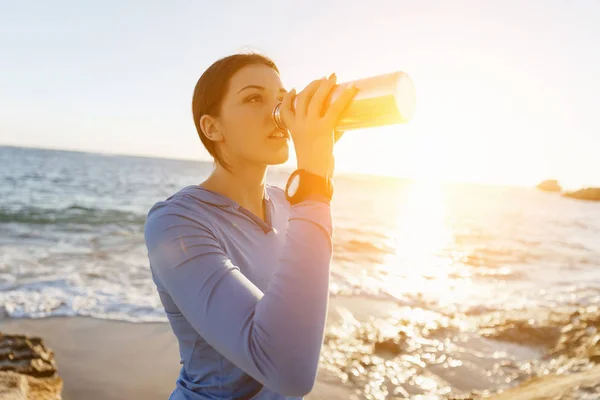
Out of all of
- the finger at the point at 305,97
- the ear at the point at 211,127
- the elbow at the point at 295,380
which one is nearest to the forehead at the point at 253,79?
the ear at the point at 211,127

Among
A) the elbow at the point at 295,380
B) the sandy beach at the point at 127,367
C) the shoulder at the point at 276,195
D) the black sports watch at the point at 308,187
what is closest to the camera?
the elbow at the point at 295,380

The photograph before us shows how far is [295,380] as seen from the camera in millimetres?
1074

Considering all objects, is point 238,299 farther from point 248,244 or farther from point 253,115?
point 253,115

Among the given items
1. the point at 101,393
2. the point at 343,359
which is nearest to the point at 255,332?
the point at 101,393

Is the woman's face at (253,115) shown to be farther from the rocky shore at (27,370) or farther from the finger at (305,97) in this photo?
the rocky shore at (27,370)

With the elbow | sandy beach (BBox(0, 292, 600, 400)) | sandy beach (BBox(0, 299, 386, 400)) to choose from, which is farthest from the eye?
sandy beach (BBox(0, 299, 386, 400))

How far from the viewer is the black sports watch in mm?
1216

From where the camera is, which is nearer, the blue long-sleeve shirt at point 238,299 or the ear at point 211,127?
the blue long-sleeve shirt at point 238,299

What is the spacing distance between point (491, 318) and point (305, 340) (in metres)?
7.08

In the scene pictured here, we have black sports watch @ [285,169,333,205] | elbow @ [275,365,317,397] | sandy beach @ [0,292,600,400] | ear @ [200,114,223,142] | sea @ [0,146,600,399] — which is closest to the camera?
elbow @ [275,365,317,397]

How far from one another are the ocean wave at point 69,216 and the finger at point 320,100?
51.3 ft

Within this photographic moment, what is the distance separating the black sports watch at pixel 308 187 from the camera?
1.22 meters

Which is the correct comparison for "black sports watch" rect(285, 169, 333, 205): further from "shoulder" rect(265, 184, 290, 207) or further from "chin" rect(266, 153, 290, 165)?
"shoulder" rect(265, 184, 290, 207)

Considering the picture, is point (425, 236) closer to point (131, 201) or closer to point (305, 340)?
point (131, 201)
